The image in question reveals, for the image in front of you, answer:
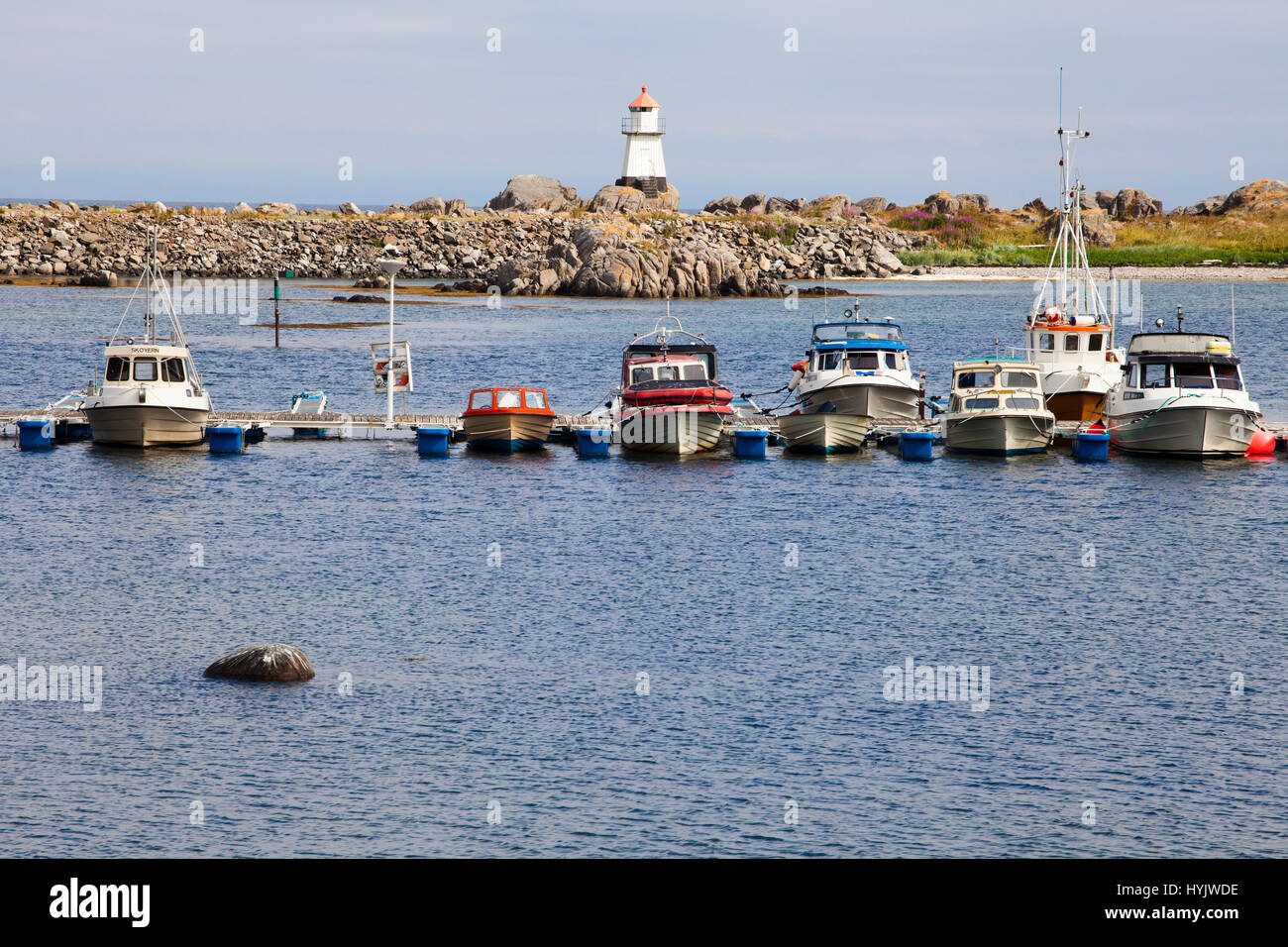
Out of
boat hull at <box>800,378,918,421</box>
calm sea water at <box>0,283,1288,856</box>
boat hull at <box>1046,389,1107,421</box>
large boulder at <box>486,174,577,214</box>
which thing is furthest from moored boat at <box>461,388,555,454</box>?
large boulder at <box>486,174,577,214</box>

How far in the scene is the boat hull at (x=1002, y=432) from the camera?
43.8m

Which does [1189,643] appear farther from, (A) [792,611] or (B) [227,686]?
(B) [227,686]

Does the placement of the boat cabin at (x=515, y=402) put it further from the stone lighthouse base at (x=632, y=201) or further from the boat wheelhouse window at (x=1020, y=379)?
the stone lighthouse base at (x=632, y=201)

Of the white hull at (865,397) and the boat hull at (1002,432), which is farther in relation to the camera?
the white hull at (865,397)

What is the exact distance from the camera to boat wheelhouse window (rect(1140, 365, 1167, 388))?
43.4 meters

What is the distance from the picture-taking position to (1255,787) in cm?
1847

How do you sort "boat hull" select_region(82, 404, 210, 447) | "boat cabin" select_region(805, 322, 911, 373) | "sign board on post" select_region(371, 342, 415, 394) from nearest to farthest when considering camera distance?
"boat hull" select_region(82, 404, 210, 447)
"sign board on post" select_region(371, 342, 415, 394)
"boat cabin" select_region(805, 322, 911, 373)

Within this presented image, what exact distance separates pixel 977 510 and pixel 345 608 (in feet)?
60.5

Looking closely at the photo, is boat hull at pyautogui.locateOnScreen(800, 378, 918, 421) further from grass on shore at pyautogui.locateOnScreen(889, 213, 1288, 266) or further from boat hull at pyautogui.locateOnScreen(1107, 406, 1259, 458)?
grass on shore at pyautogui.locateOnScreen(889, 213, 1288, 266)

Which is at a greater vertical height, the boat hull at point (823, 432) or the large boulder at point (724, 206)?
the large boulder at point (724, 206)

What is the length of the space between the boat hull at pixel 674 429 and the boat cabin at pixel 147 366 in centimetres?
1400

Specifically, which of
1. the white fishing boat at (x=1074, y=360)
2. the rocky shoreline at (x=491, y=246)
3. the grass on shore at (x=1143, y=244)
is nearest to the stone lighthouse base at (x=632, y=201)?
the rocky shoreline at (x=491, y=246)

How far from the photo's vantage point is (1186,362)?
1690 inches
